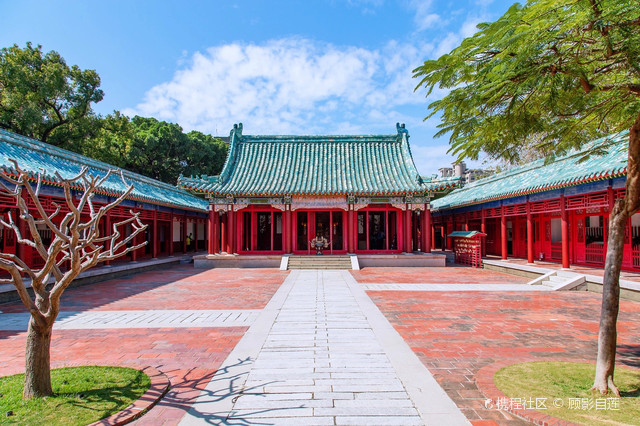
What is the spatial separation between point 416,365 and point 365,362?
0.62 metres

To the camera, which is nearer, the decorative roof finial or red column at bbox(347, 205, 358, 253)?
red column at bbox(347, 205, 358, 253)

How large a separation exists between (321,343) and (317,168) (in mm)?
14071

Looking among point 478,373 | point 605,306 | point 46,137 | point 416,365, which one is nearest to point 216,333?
point 416,365

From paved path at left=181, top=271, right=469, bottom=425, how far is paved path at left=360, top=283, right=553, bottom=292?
3875 mm

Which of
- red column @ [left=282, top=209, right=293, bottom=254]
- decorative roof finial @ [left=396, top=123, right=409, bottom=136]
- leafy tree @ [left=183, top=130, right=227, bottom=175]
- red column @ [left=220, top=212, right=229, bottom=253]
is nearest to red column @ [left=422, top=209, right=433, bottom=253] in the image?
decorative roof finial @ [left=396, top=123, right=409, bottom=136]

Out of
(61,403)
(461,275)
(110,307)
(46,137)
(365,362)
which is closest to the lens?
(61,403)

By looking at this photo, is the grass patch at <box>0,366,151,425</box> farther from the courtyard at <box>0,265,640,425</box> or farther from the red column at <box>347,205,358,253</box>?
the red column at <box>347,205,358,253</box>

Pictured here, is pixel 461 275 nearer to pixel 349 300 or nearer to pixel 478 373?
pixel 349 300

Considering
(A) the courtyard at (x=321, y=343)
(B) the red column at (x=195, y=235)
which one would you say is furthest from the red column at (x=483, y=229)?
(B) the red column at (x=195, y=235)

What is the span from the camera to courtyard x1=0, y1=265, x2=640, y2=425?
3.42 m

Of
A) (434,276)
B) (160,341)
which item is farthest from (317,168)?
(160,341)

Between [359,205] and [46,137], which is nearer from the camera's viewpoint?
[359,205]

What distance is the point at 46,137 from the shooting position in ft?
72.1

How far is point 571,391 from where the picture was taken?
3.56 metres
